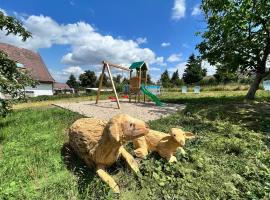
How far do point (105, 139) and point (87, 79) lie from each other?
6685 centimetres

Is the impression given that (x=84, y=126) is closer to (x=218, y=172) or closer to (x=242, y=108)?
(x=218, y=172)

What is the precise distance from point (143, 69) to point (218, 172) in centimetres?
1218

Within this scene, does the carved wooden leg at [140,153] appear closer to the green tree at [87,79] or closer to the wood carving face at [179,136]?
the wood carving face at [179,136]

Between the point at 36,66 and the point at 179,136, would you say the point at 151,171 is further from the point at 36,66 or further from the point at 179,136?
the point at 36,66

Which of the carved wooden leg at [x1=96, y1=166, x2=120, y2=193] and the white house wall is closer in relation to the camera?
the carved wooden leg at [x1=96, y1=166, x2=120, y2=193]

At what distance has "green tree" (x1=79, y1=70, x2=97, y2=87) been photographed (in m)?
68.6

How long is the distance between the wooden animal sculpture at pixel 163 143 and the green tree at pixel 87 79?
65583 millimetres

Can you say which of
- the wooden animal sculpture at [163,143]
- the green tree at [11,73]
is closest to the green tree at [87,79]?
the green tree at [11,73]

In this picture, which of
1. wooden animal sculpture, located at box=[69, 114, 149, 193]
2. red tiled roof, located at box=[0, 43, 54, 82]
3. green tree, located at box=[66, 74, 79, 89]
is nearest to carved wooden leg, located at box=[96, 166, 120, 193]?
wooden animal sculpture, located at box=[69, 114, 149, 193]

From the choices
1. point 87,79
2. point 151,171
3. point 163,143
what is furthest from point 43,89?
point 87,79

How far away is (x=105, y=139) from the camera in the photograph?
3.65 m

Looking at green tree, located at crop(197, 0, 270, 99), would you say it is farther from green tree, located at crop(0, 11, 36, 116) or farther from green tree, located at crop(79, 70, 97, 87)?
green tree, located at crop(79, 70, 97, 87)

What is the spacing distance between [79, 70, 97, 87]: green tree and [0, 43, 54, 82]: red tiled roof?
37131 mm

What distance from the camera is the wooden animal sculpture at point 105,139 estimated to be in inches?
134
